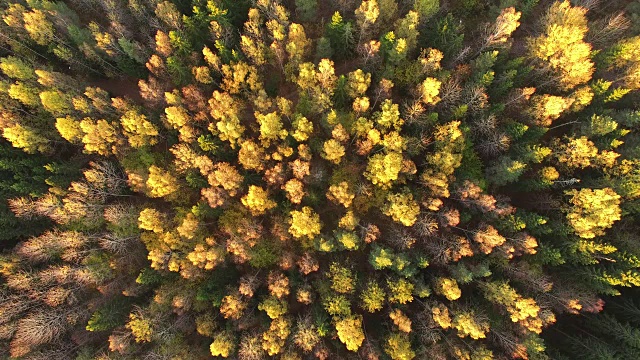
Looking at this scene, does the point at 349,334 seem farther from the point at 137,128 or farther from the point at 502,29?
the point at 502,29

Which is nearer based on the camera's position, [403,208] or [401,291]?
[401,291]

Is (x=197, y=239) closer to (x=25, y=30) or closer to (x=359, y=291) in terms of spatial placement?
(x=359, y=291)

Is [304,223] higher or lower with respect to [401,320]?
higher

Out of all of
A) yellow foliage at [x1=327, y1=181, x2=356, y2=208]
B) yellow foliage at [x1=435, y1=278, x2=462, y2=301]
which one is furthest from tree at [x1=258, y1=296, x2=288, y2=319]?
yellow foliage at [x1=435, y1=278, x2=462, y2=301]

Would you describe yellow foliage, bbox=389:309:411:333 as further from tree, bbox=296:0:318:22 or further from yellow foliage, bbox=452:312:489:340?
tree, bbox=296:0:318:22

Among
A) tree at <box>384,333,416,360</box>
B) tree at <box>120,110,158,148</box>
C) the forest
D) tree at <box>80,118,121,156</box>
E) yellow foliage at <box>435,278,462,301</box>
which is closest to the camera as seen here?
yellow foliage at <box>435,278,462,301</box>

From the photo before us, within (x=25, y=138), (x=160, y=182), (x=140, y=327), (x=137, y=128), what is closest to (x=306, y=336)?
(x=140, y=327)
